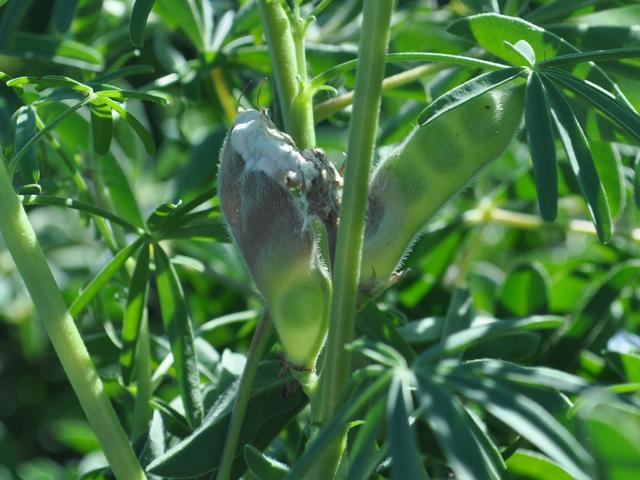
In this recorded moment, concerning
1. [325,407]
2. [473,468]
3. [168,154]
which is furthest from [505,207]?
[473,468]

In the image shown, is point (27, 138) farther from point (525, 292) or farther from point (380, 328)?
point (525, 292)

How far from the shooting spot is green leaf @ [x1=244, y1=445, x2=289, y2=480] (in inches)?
31.1

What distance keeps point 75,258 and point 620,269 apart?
1137 mm

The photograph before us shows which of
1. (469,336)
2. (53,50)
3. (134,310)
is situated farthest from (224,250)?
(469,336)

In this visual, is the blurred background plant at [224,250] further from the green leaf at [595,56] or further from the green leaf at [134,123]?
the green leaf at [595,56]

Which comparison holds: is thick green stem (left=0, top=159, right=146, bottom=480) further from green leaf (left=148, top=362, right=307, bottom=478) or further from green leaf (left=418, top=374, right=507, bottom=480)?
green leaf (left=418, top=374, right=507, bottom=480)

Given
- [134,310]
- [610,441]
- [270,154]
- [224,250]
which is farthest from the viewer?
[224,250]

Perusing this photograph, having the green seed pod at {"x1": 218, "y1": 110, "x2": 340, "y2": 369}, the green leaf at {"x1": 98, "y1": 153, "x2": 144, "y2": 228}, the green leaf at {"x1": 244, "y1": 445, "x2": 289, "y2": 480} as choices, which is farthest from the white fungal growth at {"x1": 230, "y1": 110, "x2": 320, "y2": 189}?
the green leaf at {"x1": 98, "y1": 153, "x2": 144, "y2": 228}

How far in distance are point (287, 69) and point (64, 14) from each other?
30 cm

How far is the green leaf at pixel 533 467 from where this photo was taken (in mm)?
865

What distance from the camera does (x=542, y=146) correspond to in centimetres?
77

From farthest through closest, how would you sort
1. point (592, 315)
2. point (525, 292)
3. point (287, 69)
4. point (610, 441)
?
point (525, 292) → point (592, 315) → point (287, 69) → point (610, 441)

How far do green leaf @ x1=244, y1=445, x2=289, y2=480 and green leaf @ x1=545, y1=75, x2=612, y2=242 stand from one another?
0.33 m

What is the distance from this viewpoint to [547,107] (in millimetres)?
793
